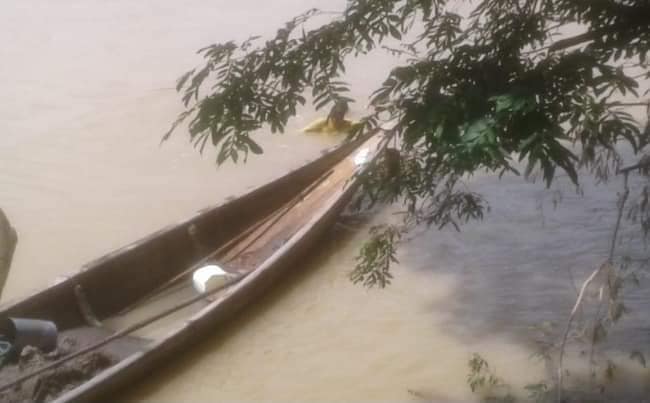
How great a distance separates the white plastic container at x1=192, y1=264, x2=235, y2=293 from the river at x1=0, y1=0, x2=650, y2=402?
0.30 m

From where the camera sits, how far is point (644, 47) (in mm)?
2568

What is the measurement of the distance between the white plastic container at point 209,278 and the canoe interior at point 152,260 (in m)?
0.22

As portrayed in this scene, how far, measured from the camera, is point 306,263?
5.83m

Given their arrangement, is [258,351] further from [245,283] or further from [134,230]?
[134,230]

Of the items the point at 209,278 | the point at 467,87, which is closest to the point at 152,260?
the point at 209,278

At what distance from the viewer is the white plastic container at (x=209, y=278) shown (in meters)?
5.24

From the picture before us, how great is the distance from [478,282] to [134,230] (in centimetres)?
275

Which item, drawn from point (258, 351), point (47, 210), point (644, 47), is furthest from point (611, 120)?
point (47, 210)

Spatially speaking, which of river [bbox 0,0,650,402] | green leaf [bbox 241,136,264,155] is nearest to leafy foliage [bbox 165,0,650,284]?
green leaf [bbox 241,136,264,155]

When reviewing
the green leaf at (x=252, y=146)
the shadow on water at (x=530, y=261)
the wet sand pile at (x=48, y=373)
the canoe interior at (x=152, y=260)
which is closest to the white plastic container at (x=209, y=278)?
the canoe interior at (x=152, y=260)

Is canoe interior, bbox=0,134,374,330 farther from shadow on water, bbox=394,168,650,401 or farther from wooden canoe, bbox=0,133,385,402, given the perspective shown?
shadow on water, bbox=394,168,650,401

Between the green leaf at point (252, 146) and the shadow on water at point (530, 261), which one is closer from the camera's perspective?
the green leaf at point (252, 146)

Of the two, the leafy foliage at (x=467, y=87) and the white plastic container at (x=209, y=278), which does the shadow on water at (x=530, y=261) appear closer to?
the white plastic container at (x=209, y=278)

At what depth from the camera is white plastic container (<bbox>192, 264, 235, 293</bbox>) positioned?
17.2 feet
